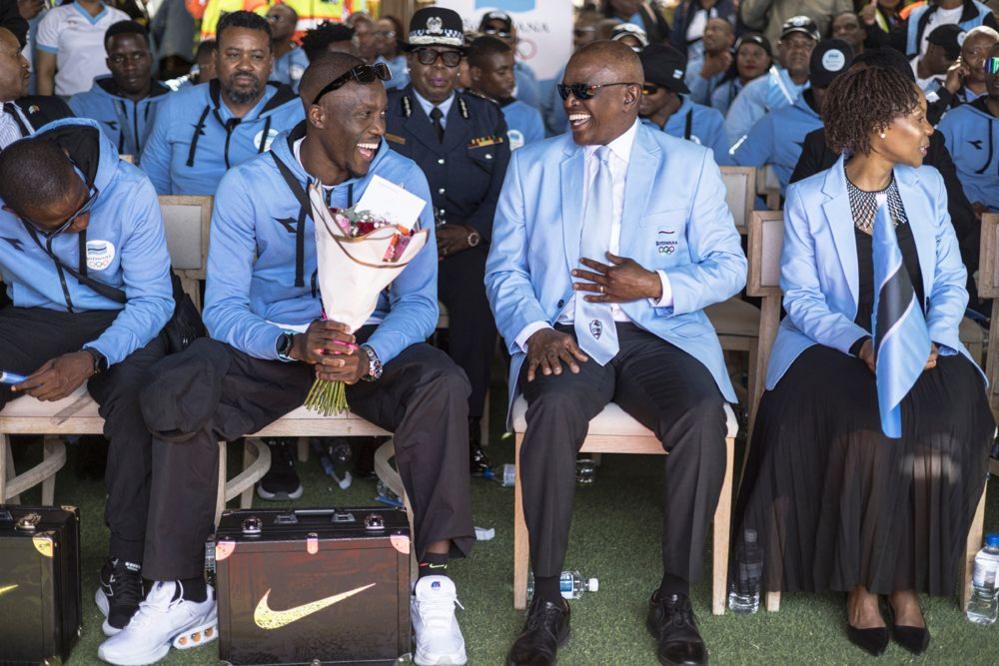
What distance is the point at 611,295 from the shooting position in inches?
140

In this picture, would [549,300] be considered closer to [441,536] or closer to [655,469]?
[441,536]

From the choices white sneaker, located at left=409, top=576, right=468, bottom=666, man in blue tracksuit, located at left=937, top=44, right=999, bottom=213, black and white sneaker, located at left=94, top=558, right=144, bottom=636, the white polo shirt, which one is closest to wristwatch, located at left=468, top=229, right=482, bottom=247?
white sneaker, located at left=409, top=576, right=468, bottom=666

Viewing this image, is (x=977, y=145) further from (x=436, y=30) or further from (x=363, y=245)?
(x=363, y=245)

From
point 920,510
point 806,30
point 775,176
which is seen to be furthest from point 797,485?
point 806,30

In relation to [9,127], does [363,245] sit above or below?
below

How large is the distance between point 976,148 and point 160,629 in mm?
4395

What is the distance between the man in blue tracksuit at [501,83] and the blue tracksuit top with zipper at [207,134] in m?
1.74

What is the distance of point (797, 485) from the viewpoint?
11.4 feet

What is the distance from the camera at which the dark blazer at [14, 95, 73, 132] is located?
4.70 meters

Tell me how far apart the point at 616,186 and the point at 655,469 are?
140cm

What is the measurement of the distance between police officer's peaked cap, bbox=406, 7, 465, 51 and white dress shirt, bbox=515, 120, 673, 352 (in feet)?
5.64

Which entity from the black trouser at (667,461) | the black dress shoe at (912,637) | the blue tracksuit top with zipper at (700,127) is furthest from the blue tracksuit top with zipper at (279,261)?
the blue tracksuit top with zipper at (700,127)

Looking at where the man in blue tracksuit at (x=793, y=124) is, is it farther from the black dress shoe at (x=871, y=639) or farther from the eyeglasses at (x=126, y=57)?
the eyeglasses at (x=126, y=57)

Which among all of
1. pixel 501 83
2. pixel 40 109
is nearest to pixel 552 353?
pixel 40 109
